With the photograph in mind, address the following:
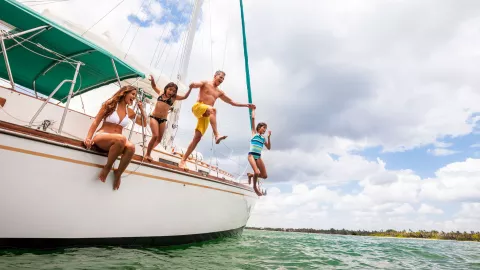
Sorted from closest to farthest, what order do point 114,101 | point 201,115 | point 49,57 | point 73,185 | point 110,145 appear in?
1. point 73,185
2. point 110,145
3. point 114,101
4. point 49,57
5. point 201,115

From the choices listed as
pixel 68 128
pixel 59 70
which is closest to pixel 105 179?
pixel 68 128

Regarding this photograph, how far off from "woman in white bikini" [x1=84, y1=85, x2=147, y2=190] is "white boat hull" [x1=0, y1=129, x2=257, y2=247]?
131mm

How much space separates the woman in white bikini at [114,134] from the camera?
3.28m

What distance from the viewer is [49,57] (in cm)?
501

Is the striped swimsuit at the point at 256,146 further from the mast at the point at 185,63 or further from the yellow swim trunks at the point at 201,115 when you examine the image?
the mast at the point at 185,63

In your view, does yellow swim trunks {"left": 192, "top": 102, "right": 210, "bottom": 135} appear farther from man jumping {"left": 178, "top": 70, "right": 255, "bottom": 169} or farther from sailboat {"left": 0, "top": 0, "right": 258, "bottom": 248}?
sailboat {"left": 0, "top": 0, "right": 258, "bottom": 248}

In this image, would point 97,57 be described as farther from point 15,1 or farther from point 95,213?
point 95,213

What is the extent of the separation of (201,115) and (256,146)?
5.27 ft

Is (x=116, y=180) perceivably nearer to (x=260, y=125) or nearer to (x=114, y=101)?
(x=114, y=101)

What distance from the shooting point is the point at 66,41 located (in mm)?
5070

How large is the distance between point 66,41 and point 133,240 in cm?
400

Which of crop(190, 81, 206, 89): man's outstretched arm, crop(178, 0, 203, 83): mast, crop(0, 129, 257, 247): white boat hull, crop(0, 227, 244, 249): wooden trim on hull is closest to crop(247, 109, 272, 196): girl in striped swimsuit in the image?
crop(190, 81, 206, 89): man's outstretched arm

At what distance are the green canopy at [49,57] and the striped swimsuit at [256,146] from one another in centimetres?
290

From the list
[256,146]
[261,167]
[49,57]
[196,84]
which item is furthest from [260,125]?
[49,57]
